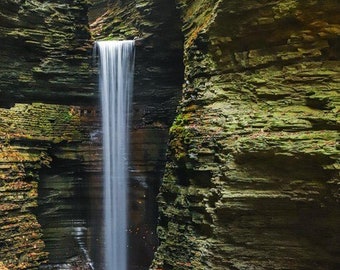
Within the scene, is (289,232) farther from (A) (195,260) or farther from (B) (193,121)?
(B) (193,121)

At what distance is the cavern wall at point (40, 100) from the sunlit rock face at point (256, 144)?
202 inches

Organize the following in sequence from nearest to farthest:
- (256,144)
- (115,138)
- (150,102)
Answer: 1. (256,144)
2. (115,138)
3. (150,102)

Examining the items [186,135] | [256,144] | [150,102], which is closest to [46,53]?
[150,102]

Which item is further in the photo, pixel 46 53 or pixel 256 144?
pixel 46 53

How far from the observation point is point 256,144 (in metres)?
7.67

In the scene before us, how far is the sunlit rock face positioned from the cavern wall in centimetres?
514

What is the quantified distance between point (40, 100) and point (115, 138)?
3.45m

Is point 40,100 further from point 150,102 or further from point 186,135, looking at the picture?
point 186,135

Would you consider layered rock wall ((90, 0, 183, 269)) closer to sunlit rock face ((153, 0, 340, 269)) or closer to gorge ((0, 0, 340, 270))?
gorge ((0, 0, 340, 270))

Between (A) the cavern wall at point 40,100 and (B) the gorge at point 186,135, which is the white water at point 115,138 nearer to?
(B) the gorge at point 186,135

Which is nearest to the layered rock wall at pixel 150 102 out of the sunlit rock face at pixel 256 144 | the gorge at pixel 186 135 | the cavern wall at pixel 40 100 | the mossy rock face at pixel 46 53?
the gorge at pixel 186 135

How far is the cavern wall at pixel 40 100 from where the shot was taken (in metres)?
13.0

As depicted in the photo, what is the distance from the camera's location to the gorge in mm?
7637

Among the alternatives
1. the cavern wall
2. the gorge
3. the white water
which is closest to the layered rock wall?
the gorge
